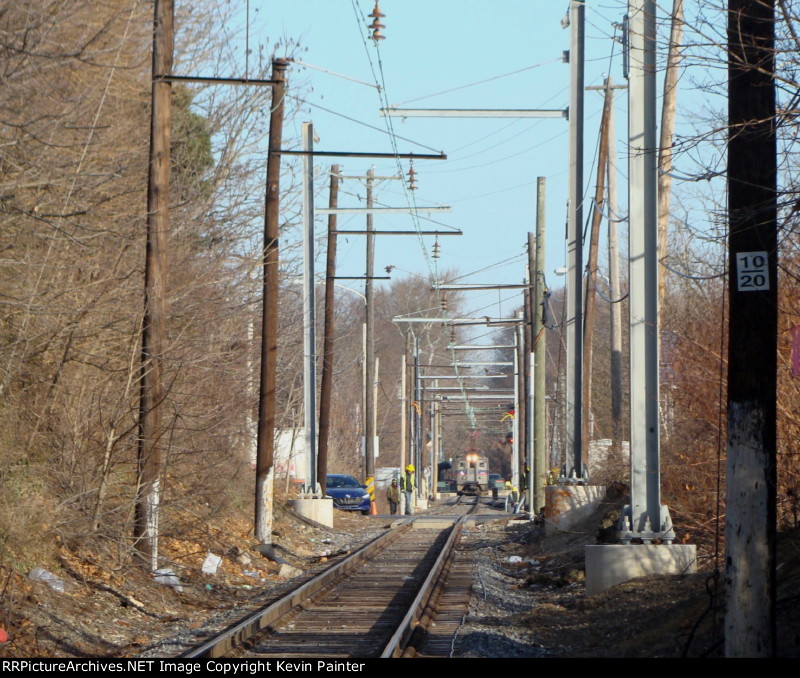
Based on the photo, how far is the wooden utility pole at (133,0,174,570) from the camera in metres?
15.7

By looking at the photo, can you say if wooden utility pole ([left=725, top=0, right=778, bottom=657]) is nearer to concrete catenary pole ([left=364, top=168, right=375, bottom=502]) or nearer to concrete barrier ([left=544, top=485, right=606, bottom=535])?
concrete barrier ([left=544, top=485, right=606, bottom=535])

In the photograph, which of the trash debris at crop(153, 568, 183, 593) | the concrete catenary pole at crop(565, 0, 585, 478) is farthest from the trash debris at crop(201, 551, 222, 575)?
the concrete catenary pole at crop(565, 0, 585, 478)

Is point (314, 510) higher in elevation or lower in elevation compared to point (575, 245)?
lower

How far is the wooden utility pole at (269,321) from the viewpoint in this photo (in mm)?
23719

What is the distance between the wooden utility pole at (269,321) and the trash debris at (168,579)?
24.0 ft

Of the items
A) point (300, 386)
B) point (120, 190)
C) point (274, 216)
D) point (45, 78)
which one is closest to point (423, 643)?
point (45, 78)

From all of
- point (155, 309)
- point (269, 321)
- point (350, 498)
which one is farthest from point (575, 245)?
point (350, 498)

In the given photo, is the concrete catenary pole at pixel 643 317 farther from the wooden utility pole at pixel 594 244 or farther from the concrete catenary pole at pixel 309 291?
the concrete catenary pole at pixel 309 291

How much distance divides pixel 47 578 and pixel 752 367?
867cm

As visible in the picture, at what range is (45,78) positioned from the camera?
45.8 ft

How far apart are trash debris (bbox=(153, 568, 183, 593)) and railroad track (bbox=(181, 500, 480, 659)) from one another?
64.5 inches

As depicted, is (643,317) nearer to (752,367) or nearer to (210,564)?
(752,367)

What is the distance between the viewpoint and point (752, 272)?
834cm

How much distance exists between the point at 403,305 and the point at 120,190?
254 feet
